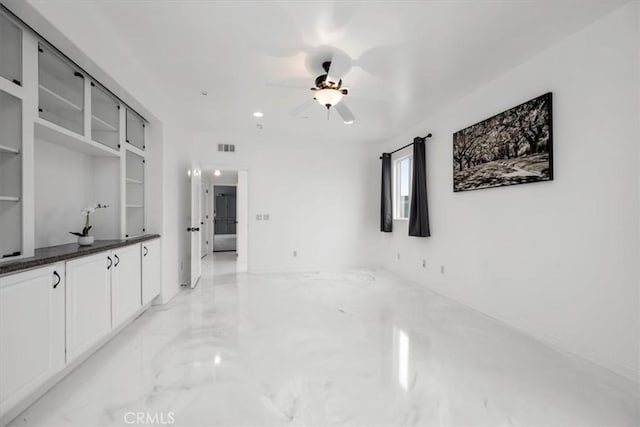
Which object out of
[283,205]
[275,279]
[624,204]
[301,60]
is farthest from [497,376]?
[283,205]

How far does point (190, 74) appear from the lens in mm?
2912

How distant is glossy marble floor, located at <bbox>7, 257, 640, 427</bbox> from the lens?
5.21ft

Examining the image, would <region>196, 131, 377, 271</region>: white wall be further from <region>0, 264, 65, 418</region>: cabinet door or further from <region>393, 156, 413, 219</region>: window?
<region>0, 264, 65, 418</region>: cabinet door

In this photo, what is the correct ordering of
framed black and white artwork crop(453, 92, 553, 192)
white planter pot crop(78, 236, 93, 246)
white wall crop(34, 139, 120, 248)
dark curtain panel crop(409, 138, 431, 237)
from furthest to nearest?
dark curtain panel crop(409, 138, 431, 237) → framed black and white artwork crop(453, 92, 553, 192) → white planter pot crop(78, 236, 93, 246) → white wall crop(34, 139, 120, 248)

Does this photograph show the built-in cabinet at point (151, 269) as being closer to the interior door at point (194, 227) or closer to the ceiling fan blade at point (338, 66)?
the interior door at point (194, 227)

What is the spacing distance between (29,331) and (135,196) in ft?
6.88

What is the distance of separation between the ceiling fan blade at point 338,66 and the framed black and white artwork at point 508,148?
1.62 metres

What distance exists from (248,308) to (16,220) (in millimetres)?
2230

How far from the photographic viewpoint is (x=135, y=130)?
3.23 m

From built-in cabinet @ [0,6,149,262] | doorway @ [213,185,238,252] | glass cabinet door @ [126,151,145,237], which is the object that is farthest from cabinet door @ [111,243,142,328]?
doorway @ [213,185,238,252]

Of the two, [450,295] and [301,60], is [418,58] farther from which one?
[450,295]

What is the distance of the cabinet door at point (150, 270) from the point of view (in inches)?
115

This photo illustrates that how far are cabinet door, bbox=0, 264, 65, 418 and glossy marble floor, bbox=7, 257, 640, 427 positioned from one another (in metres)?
0.26

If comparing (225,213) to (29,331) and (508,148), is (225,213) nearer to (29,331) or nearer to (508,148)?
(29,331)
